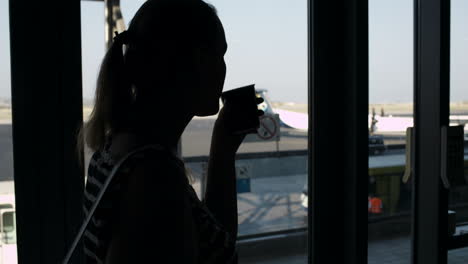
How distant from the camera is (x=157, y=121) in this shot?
794mm

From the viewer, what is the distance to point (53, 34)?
1.28m

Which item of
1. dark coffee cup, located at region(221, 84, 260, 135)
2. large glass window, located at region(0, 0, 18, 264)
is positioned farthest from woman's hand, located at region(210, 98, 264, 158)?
large glass window, located at region(0, 0, 18, 264)

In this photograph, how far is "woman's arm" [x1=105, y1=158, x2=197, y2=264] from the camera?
0.65 metres

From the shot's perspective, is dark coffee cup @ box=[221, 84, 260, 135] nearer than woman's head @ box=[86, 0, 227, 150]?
No

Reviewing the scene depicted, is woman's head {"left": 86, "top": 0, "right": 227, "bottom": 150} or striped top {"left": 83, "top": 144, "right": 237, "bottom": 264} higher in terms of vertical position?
woman's head {"left": 86, "top": 0, "right": 227, "bottom": 150}

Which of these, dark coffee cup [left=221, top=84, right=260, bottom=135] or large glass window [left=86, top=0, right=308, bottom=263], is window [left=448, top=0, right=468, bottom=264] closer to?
large glass window [left=86, top=0, right=308, bottom=263]

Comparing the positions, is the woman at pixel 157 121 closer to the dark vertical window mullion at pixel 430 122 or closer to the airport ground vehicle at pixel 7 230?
the airport ground vehicle at pixel 7 230

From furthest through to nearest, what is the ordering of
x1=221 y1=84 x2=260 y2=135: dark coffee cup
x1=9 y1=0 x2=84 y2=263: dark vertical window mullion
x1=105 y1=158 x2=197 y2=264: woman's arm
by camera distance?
x1=9 y1=0 x2=84 y2=263: dark vertical window mullion, x1=221 y1=84 x2=260 y2=135: dark coffee cup, x1=105 y1=158 x2=197 y2=264: woman's arm

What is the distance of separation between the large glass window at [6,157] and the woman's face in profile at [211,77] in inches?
27.4

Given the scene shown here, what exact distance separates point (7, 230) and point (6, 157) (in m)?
0.22

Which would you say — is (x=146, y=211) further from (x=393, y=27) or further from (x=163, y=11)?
(x=393, y=27)

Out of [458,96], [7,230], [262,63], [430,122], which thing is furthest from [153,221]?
[458,96]

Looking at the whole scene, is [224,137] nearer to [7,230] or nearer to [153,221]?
[153,221]

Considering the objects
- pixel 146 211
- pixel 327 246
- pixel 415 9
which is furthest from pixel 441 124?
pixel 146 211
